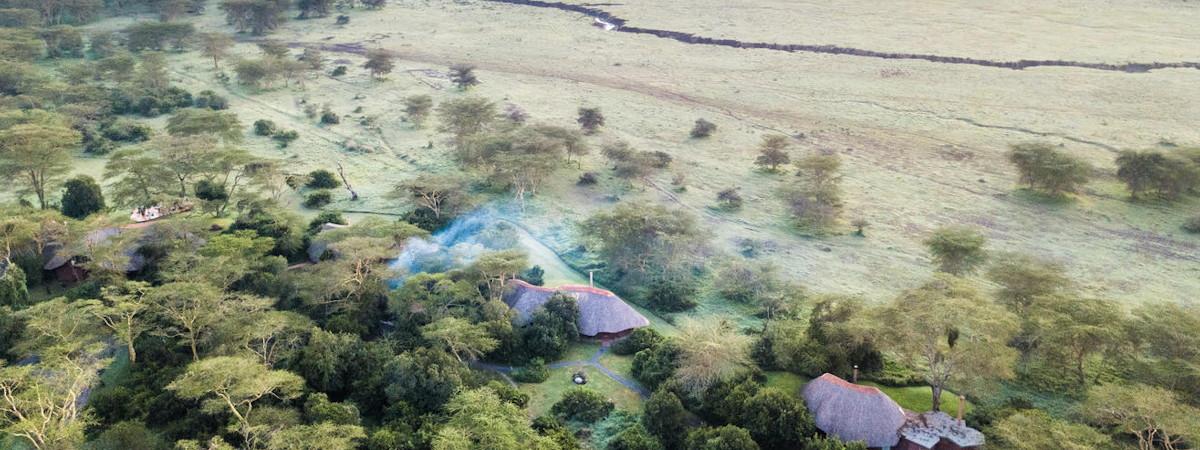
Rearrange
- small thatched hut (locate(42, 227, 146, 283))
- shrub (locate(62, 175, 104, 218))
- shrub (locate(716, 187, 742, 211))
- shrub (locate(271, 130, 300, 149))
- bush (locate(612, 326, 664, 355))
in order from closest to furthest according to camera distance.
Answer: bush (locate(612, 326, 664, 355)) < small thatched hut (locate(42, 227, 146, 283)) < shrub (locate(62, 175, 104, 218)) < shrub (locate(716, 187, 742, 211)) < shrub (locate(271, 130, 300, 149))

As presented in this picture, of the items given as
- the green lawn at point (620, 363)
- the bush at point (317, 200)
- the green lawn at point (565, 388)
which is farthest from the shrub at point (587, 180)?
the green lawn at point (565, 388)

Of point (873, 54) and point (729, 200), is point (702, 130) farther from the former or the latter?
point (873, 54)

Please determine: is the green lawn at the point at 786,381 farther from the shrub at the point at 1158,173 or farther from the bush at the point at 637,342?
the shrub at the point at 1158,173

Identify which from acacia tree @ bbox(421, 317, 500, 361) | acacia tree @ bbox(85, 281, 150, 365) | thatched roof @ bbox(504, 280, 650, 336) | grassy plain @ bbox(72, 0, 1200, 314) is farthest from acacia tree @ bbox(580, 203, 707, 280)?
acacia tree @ bbox(85, 281, 150, 365)

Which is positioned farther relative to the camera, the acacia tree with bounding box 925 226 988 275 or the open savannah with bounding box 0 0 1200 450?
the acacia tree with bounding box 925 226 988 275

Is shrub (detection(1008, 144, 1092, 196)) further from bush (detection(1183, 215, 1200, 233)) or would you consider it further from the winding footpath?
the winding footpath

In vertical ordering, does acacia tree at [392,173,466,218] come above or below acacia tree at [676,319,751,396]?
below

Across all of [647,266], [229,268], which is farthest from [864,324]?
[229,268]
